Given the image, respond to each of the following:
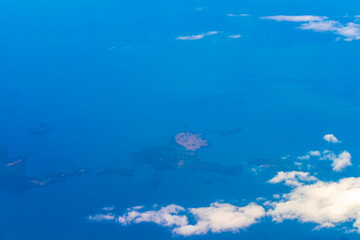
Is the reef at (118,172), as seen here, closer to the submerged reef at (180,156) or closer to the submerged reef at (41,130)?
the submerged reef at (180,156)

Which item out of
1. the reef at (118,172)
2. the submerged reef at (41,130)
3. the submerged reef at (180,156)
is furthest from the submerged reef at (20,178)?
the submerged reef at (180,156)

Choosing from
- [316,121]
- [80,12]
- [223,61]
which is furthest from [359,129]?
[80,12]

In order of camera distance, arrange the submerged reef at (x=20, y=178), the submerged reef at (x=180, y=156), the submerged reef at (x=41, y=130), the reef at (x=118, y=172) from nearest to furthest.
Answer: the submerged reef at (x=20, y=178), the reef at (x=118, y=172), the submerged reef at (x=180, y=156), the submerged reef at (x=41, y=130)

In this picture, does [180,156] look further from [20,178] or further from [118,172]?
[20,178]

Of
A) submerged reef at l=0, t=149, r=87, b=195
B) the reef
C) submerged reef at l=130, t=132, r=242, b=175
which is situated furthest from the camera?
submerged reef at l=130, t=132, r=242, b=175

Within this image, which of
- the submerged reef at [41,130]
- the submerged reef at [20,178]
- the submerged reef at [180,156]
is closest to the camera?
the submerged reef at [20,178]

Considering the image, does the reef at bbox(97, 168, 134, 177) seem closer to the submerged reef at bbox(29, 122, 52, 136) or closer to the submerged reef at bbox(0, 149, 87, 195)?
the submerged reef at bbox(0, 149, 87, 195)

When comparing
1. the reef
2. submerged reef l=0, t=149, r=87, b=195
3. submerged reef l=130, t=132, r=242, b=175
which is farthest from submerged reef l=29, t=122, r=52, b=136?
submerged reef l=130, t=132, r=242, b=175

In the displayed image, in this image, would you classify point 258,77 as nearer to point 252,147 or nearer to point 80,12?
point 252,147
